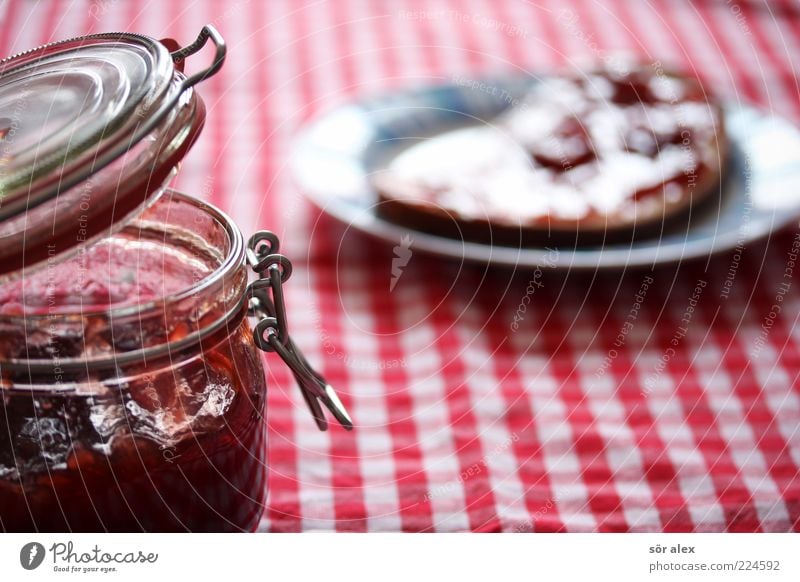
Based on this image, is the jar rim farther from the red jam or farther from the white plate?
the white plate

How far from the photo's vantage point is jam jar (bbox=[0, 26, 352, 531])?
212 mm

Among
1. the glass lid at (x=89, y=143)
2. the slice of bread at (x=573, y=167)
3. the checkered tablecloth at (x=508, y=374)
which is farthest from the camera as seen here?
the slice of bread at (x=573, y=167)

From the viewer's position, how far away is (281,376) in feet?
1.25

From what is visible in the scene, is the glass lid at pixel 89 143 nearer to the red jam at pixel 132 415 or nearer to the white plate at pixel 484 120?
the red jam at pixel 132 415

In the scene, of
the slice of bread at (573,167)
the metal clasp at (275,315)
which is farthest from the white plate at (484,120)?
the metal clasp at (275,315)

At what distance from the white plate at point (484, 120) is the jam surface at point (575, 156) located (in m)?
0.01

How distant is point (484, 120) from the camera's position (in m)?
0.50

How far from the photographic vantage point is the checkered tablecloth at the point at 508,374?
1.06ft

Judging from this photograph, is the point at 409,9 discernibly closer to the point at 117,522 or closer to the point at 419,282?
the point at 419,282

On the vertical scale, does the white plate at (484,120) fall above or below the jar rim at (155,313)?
below

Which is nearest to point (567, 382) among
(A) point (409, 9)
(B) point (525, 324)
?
(B) point (525, 324)

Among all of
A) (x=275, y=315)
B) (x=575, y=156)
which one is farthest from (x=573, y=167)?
(x=275, y=315)

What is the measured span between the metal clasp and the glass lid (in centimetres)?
4

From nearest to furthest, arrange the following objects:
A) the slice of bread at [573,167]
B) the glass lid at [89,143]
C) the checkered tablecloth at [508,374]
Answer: the glass lid at [89,143] → the checkered tablecloth at [508,374] → the slice of bread at [573,167]
